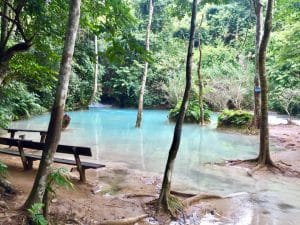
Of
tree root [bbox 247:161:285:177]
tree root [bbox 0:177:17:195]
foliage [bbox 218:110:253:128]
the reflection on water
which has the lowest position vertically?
the reflection on water

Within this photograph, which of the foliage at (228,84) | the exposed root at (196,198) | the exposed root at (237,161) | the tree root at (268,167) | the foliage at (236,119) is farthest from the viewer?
the foliage at (228,84)

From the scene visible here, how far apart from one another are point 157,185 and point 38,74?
439cm

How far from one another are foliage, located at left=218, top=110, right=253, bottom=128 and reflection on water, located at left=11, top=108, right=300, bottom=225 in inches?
43.1

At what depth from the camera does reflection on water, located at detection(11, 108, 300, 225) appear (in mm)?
6281

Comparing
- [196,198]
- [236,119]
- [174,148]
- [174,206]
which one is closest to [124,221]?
[174,206]

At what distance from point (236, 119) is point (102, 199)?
13.7 metres

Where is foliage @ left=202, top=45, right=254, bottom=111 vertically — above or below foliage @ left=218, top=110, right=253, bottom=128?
above

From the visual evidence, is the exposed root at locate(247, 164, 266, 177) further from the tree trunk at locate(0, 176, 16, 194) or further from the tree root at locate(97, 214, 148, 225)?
the tree trunk at locate(0, 176, 16, 194)

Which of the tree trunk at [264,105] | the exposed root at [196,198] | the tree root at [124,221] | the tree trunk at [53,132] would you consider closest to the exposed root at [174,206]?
the exposed root at [196,198]

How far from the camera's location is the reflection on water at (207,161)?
6281mm

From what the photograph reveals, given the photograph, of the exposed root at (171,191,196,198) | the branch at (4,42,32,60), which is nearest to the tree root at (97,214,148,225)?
the exposed root at (171,191,196,198)

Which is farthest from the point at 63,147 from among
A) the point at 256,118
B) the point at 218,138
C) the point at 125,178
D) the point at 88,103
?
the point at 88,103

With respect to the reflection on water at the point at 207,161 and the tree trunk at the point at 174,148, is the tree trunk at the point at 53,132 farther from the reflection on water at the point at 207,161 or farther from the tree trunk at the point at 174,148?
the reflection on water at the point at 207,161

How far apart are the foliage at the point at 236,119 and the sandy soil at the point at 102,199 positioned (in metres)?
9.14
